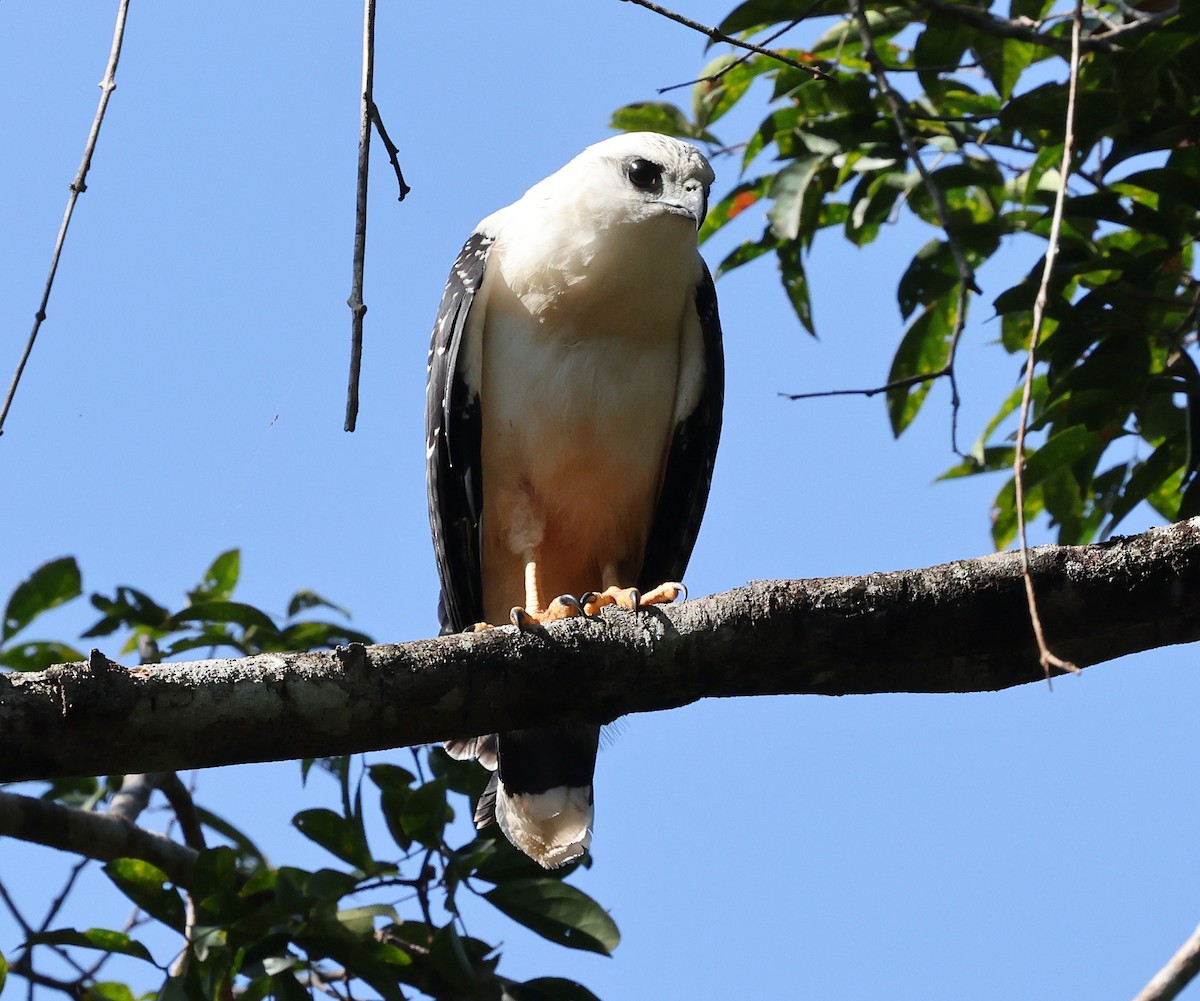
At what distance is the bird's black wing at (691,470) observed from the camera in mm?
4727

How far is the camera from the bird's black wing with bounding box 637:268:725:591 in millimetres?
4727

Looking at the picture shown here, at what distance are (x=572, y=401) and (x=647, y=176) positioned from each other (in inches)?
34.6

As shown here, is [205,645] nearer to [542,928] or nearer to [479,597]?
[479,597]

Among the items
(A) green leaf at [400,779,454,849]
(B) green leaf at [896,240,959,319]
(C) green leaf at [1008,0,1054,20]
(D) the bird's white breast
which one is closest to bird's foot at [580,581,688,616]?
(D) the bird's white breast

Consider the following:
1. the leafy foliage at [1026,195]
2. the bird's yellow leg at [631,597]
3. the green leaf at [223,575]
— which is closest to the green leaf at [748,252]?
the leafy foliage at [1026,195]

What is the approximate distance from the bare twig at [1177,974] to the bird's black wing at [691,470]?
2340 mm

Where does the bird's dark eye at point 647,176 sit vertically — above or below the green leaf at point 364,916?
above

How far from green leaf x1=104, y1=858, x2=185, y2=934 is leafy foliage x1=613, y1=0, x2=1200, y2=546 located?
93.1 inches

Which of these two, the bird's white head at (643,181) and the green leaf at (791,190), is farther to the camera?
the bird's white head at (643,181)

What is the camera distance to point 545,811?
4.16 meters

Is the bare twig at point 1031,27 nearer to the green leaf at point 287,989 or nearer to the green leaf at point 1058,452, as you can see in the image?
the green leaf at point 1058,452

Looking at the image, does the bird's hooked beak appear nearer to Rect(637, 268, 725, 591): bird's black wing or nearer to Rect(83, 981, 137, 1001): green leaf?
Rect(637, 268, 725, 591): bird's black wing

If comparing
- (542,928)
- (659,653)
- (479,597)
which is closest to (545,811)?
(542,928)

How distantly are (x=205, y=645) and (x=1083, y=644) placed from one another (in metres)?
2.99
